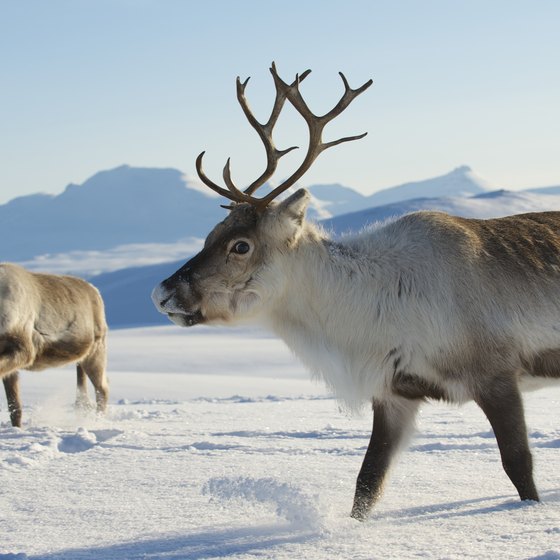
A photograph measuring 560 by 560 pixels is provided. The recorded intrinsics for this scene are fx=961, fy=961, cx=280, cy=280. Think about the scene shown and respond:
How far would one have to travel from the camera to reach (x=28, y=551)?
11.7 feet

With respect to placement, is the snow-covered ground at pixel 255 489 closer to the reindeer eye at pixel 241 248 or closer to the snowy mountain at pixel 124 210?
the reindeer eye at pixel 241 248

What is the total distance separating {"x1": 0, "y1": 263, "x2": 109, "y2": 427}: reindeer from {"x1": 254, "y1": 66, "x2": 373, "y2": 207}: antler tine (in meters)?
3.43

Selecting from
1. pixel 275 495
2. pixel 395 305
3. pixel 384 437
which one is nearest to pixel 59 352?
pixel 275 495

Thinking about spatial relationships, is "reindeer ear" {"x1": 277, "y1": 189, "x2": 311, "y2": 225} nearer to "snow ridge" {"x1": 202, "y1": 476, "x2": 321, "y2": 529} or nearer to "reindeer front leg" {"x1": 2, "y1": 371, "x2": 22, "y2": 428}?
"snow ridge" {"x1": 202, "y1": 476, "x2": 321, "y2": 529}

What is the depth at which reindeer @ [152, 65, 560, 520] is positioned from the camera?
4.16 m

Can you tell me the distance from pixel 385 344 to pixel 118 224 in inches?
6301

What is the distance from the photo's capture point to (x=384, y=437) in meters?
4.49

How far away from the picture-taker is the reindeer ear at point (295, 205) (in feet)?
14.6

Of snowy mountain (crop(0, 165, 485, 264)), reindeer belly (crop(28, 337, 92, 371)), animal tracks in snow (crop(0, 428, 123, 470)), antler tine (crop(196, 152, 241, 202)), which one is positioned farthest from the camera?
snowy mountain (crop(0, 165, 485, 264))

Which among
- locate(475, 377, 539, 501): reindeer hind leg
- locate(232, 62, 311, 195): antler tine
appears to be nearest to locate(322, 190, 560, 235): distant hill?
locate(232, 62, 311, 195): antler tine

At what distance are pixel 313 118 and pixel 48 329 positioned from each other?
154 inches

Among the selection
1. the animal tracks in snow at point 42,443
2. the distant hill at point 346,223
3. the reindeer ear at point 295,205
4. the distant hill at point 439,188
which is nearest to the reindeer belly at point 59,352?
the animal tracks in snow at point 42,443

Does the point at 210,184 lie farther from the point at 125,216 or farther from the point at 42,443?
the point at 125,216

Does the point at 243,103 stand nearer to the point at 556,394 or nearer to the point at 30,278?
the point at 30,278
